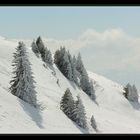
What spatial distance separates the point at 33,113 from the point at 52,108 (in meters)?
9.21

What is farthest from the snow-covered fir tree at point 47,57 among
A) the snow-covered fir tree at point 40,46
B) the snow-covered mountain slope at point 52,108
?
the snow-covered mountain slope at point 52,108

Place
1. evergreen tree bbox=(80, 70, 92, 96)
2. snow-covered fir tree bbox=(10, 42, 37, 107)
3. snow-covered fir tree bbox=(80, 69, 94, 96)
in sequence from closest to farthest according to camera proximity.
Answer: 1. snow-covered fir tree bbox=(10, 42, 37, 107)
2. snow-covered fir tree bbox=(80, 69, 94, 96)
3. evergreen tree bbox=(80, 70, 92, 96)

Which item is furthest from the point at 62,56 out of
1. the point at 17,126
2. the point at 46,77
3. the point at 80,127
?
the point at 17,126

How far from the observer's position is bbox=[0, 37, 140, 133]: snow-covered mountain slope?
37094 millimetres

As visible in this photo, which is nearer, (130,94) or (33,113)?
(33,113)

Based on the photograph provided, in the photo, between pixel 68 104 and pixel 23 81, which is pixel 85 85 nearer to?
pixel 68 104

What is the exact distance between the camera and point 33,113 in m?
41.8

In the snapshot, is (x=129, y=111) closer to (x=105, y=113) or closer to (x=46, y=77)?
(x=105, y=113)

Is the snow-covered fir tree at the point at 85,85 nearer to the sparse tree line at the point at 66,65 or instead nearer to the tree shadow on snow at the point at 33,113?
the sparse tree line at the point at 66,65

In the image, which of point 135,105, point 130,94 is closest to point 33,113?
point 135,105

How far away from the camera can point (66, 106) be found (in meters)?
51.1

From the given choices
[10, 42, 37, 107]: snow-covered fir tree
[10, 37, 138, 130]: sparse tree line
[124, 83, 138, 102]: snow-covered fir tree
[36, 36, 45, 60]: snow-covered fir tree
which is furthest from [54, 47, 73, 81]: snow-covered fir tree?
[10, 42, 37, 107]: snow-covered fir tree

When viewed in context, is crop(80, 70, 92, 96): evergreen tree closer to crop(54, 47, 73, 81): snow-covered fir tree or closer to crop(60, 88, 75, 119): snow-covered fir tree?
crop(54, 47, 73, 81): snow-covered fir tree
